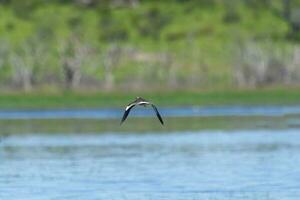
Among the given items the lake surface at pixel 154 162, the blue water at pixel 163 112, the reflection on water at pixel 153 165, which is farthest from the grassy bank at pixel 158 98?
the reflection on water at pixel 153 165

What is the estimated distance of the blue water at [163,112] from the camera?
61594mm

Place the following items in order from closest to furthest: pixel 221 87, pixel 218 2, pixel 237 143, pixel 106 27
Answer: pixel 237 143
pixel 221 87
pixel 106 27
pixel 218 2

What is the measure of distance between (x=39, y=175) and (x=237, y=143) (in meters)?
11.1

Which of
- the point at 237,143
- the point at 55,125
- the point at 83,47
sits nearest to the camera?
the point at 237,143

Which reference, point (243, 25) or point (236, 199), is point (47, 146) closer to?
point (236, 199)

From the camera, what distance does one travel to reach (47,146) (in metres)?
42.9

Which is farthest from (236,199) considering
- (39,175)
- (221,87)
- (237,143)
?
(221,87)

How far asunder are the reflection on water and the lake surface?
20 mm

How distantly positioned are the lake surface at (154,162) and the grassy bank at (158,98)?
52.8ft

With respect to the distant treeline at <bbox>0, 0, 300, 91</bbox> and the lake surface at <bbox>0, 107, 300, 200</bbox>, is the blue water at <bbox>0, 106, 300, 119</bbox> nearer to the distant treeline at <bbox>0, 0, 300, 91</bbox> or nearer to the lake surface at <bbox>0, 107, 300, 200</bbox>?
the lake surface at <bbox>0, 107, 300, 200</bbox>

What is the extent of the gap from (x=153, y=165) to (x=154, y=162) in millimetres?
1001

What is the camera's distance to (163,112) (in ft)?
211

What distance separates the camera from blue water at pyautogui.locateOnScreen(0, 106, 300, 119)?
202 feet

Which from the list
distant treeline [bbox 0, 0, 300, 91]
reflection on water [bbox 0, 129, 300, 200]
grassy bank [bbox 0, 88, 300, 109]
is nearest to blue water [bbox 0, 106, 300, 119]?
grassy bank [bbox 0, 88, 300, 109]
